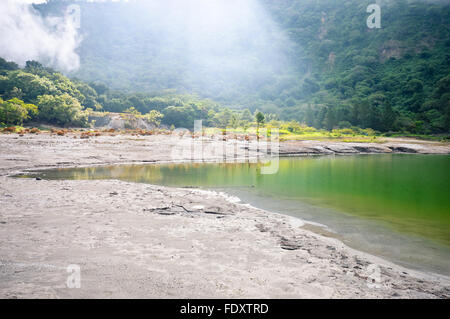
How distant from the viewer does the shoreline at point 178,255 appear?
486cm

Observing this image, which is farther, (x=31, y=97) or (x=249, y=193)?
(x=31, y=97)

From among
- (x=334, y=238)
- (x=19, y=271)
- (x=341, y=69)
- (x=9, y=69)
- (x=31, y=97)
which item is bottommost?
(x=334, y=238)

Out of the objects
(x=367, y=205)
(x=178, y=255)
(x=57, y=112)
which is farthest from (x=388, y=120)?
(x=178, y=255)

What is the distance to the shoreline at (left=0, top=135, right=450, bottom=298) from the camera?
191 inches

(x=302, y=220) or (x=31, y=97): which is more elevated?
(x=31, y=97)

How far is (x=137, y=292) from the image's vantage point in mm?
4609

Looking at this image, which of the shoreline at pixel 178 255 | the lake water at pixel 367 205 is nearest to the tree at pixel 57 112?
the lake water at pixel 367 205

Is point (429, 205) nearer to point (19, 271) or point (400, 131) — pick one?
point (19, 271)
